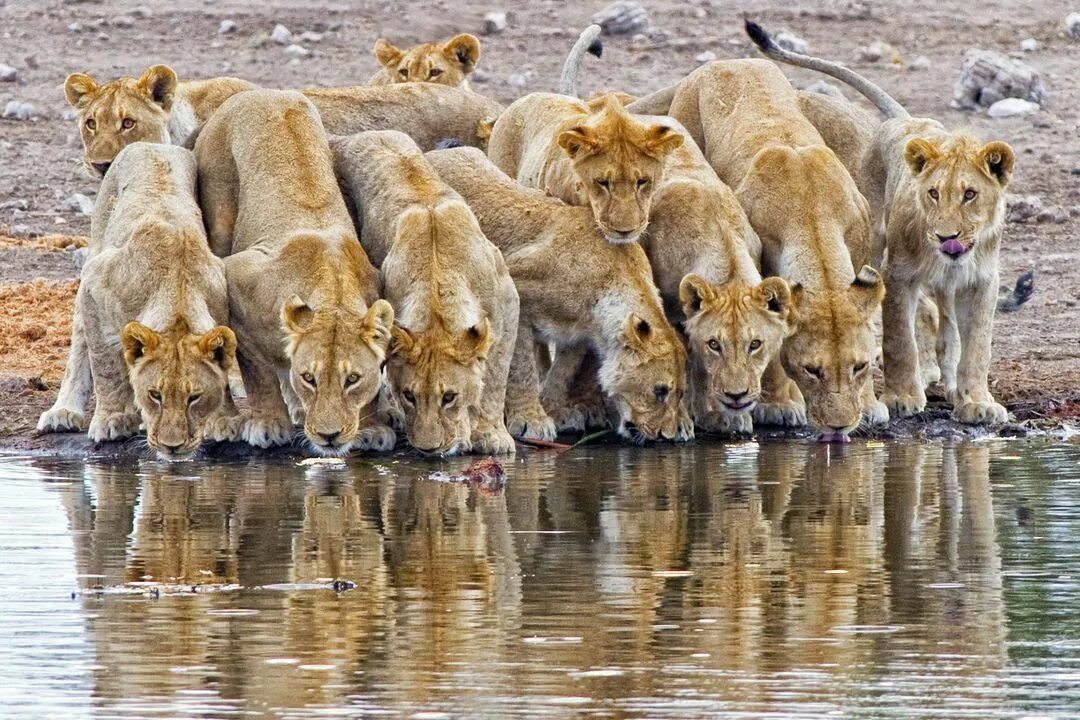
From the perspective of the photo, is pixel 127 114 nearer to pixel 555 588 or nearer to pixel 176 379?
pixel 176 379

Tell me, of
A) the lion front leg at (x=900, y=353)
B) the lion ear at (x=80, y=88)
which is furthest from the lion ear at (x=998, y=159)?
the lion ear at (x=80, y=88)

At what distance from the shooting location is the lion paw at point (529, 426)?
10.4 metres

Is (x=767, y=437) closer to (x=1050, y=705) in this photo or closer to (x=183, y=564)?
(x=183, y=564)

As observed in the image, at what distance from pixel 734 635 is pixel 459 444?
3.54 meters

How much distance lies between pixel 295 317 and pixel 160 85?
2831 millimetres

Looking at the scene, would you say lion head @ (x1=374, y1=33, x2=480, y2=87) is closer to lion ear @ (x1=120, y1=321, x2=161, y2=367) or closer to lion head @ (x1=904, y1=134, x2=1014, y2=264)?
lion head @ (x1=904, y1=134, x2=1014, y2=264)

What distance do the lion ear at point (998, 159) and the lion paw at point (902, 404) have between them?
3.44 feet

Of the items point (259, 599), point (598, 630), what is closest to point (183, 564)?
point (259, 599)

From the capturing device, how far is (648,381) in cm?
1028

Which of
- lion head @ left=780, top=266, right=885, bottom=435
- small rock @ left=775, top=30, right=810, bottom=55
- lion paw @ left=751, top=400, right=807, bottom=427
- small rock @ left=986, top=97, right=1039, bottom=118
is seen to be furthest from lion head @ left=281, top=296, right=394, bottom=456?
small rock @ left=775, top=30, right=810, bottom=55

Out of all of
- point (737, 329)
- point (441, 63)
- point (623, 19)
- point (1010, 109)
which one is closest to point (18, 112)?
point (441, 63)

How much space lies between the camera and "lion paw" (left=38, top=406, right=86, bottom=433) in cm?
1041

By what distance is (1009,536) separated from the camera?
8.01m

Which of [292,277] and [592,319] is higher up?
[292,277]
